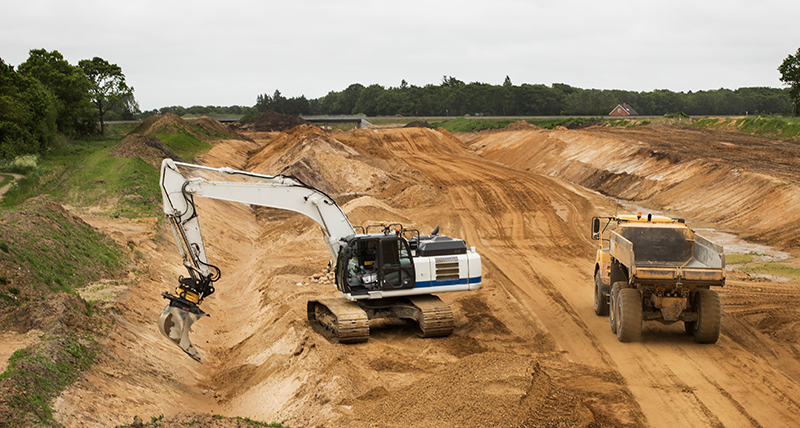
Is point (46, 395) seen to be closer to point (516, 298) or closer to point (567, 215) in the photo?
point (516, 298)

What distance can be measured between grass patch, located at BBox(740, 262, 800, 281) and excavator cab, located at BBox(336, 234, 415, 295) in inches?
479

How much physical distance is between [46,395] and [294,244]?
1640 centimetres

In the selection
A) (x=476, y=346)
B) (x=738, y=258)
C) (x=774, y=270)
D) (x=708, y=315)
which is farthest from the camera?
(x=738, y=258)

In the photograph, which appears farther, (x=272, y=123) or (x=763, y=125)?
(x=272, y=123)

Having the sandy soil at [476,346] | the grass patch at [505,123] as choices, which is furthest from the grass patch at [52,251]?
the grass patch at [505,123]

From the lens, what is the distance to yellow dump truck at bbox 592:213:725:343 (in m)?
12.2

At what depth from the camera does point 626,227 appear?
1405 cm

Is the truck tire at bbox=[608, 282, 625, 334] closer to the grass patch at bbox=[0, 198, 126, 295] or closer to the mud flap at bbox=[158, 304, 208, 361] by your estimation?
the mud flap at bbox=[158, 304, 208, 361]

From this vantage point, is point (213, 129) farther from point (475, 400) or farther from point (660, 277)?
point (475, 400)

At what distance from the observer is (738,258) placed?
21578 millimetres

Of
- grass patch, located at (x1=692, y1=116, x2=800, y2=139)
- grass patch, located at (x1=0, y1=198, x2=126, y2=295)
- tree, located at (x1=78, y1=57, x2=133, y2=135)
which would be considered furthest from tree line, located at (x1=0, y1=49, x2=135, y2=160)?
grass patch, located at (x1=692, y1=116, x2=800, y2=139)

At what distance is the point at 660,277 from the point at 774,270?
9593mm

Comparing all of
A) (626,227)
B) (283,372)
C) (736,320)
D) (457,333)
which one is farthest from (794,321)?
(283,372)

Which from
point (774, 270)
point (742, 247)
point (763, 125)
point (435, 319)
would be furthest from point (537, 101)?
point (435, 319)
